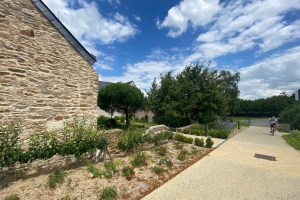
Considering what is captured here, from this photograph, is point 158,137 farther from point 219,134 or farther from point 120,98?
point 120,98

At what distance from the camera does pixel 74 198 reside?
288 centimetres

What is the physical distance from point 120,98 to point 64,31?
407 inches

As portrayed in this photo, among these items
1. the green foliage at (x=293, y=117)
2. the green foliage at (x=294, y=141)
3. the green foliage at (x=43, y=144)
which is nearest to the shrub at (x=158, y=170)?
the green foliage at (x=43, y=144)

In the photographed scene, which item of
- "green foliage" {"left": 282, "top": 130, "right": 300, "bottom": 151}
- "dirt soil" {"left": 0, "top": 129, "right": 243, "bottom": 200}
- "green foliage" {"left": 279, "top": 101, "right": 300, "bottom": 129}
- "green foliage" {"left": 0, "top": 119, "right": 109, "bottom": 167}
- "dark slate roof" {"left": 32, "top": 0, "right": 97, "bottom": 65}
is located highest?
"dark slate roof" {"left": 32, "top": 0, "right": 97, "bottom": 65}

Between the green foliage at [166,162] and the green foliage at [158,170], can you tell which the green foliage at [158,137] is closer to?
the green foliage at [166,162]

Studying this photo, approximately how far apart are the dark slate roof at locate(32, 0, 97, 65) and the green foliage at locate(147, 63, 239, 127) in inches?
315

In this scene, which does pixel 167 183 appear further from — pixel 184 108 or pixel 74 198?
pixel 184 108

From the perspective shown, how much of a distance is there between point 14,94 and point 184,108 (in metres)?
10.8

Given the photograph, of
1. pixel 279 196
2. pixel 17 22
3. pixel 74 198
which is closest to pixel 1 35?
pixel 17 22

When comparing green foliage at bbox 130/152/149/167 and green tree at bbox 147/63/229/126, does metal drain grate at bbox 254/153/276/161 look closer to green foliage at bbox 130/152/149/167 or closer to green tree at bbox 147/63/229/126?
green foliage at bbox 130/152/149/167

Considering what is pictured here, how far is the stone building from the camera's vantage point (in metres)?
4.02

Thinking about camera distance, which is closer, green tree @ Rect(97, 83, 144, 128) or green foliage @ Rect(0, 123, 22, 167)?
green foliage @ Rect(0, 123, 22, 167)

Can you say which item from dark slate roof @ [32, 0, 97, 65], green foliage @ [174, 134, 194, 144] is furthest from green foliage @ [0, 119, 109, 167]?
green foliage @ [174, 134, 194, 144]

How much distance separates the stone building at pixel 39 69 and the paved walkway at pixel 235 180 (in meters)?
4.11
